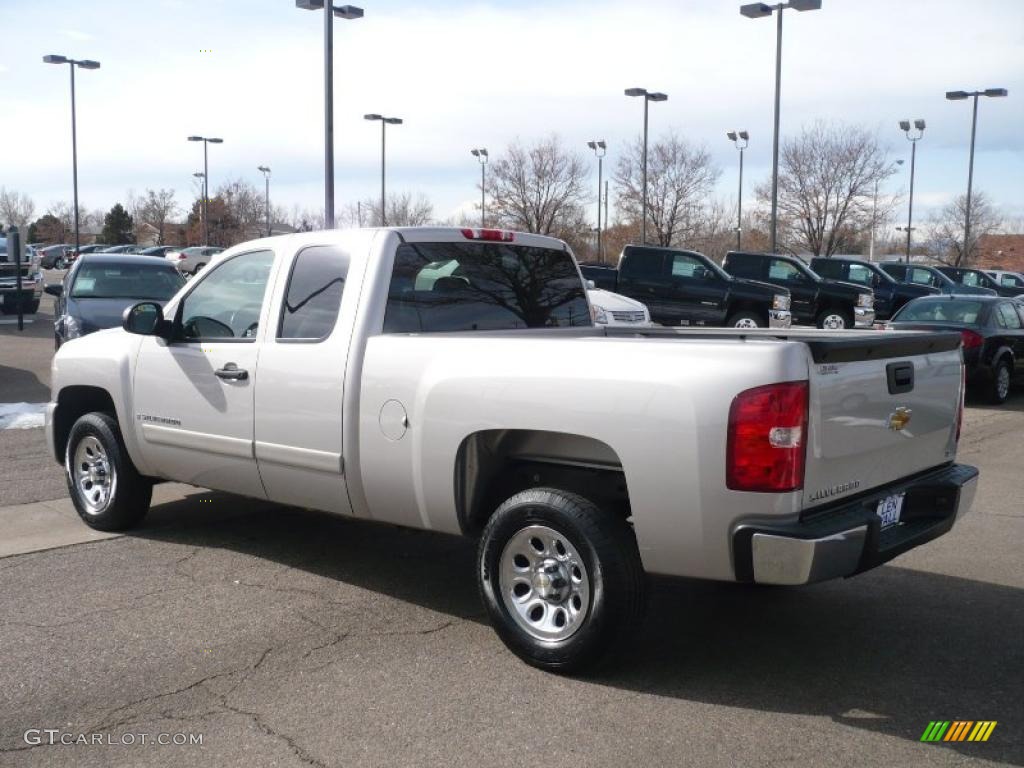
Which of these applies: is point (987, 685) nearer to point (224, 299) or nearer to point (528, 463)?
point (528, 463)

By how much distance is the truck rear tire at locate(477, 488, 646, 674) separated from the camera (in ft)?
14.3

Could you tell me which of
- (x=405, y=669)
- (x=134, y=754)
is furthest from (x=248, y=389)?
(x=134, y=754)

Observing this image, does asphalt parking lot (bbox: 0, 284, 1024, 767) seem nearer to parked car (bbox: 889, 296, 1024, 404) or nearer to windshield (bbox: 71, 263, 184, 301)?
windshield (bbox: 71, 263, 184, 301)

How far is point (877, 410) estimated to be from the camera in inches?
175

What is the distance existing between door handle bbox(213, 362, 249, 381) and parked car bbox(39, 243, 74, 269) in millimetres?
61488

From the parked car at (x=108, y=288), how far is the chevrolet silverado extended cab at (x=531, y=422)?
6.91 meters

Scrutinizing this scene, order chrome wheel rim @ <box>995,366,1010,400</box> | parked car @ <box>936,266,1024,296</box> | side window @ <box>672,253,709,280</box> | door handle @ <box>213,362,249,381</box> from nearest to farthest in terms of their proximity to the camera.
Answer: door handle @ <box>213,362,249,381</box>
chrome wheel rim @ <box>995,366,1010,400</box>
side window @ <box>672,253,709,280</box>
parked car @ <box>936,266,1024,296</box>

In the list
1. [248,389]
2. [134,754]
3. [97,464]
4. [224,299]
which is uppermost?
[224,299]

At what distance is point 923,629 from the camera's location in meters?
5.23

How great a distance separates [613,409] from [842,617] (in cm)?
201

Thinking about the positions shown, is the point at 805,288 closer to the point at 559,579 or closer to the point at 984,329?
the point at 984,329

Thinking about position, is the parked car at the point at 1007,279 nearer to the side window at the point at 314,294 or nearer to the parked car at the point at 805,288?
the parked car at the point at 805,288

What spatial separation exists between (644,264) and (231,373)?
17.4 meters

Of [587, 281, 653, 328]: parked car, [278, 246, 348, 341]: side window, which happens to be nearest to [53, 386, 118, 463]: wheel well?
[278, 246, 348, 341]: side window
